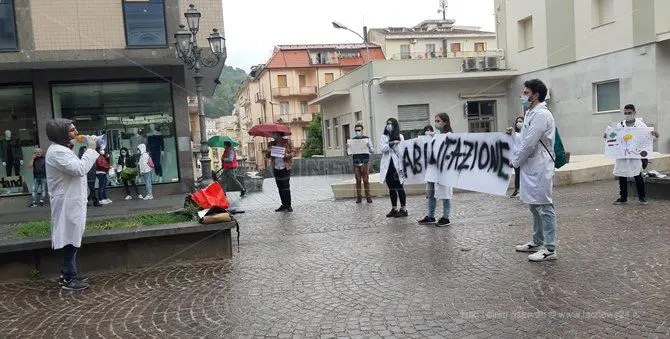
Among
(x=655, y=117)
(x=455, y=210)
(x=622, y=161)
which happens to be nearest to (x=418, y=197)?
(x=455, y=210)

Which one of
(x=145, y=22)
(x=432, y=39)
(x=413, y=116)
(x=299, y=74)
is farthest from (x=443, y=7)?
(x=145, y=22)

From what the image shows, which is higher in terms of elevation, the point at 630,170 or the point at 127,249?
the point at 630,170

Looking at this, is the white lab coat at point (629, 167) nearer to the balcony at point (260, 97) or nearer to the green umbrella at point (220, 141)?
the green umbrella at point (220, 141)

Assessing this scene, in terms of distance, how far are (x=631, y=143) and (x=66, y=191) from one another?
932 centimetres

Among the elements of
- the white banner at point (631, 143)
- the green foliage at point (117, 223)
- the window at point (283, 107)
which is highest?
the window at point (283, 107)

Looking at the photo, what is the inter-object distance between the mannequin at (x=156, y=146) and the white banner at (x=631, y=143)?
1299 cm

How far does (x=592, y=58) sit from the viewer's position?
22.9m

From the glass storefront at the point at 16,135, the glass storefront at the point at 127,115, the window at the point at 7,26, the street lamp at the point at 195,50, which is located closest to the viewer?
the street lamp at the point at 195,50

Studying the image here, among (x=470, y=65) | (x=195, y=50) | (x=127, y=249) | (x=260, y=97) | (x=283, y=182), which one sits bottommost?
(x=127, y=249)

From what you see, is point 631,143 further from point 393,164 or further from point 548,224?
point 548,224

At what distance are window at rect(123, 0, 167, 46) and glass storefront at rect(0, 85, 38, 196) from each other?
3677mm

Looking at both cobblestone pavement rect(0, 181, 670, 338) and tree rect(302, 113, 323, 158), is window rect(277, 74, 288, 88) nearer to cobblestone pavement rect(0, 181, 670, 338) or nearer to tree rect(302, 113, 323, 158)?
tree rect(302, 113, 323, 158)

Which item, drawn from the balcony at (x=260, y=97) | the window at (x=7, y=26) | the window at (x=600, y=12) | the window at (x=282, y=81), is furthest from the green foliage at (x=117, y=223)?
the balcony at (x=260, y=97)

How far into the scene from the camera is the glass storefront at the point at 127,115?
651 inches
